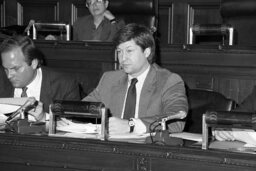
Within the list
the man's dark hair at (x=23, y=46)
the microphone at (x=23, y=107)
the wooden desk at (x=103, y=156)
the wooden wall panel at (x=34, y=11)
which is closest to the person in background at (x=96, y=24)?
the wooden wall panel at (x=34, y=11)

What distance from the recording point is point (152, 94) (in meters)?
3.20

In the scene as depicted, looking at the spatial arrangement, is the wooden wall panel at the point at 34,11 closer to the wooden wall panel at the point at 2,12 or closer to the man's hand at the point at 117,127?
the wooden wall panel at the point at 2,12

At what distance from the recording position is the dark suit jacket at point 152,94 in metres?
3.06

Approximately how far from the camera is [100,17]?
505 centimetres

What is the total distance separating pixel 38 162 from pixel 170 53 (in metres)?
1.73

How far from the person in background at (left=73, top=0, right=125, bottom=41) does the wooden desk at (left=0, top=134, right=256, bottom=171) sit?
2.50 meters

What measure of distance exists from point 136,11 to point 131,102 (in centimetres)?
209

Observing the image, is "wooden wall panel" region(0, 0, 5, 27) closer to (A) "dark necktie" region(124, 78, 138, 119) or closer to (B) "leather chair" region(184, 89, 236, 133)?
(A) "dark necktie" region(124, 78, 138, 119)

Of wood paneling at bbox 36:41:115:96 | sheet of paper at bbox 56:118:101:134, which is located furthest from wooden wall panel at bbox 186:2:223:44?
sheet of paper at bbox 56:118:101:134

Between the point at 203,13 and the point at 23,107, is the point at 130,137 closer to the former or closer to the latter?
the point at 23,107

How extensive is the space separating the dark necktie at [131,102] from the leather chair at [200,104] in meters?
0.32

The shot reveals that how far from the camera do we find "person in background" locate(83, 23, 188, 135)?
3.14 metres

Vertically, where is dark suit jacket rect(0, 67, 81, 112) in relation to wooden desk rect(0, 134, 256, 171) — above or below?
above

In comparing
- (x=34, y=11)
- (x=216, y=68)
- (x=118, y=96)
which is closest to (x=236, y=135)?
(x=118, y=96)
